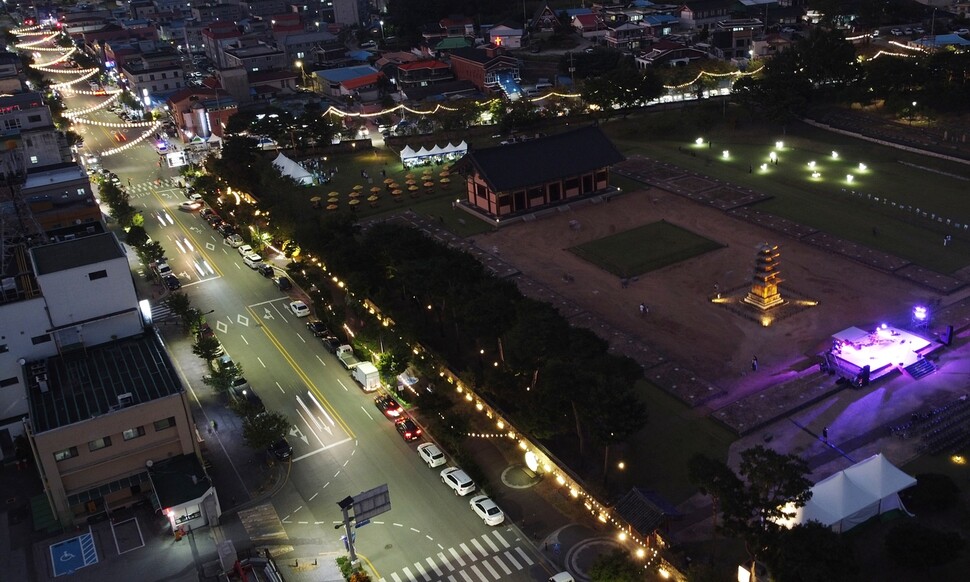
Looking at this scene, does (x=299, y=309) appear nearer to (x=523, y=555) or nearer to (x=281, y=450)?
(x=281, y=450)

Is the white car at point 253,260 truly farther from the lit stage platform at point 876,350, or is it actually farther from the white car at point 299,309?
the lit stage platform at point 876,350

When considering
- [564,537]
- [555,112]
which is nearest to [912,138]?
[555,112]

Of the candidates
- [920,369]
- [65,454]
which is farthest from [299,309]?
[920,369]

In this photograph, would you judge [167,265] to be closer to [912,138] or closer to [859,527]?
[859,527]

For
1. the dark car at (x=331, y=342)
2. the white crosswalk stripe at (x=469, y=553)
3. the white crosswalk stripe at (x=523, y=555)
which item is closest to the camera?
the white crosswalk stripe at (x=523, y=555)

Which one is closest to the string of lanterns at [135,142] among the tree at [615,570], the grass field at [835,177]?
the grass field at [835,177]

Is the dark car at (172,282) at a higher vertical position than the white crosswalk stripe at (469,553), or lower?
higher
